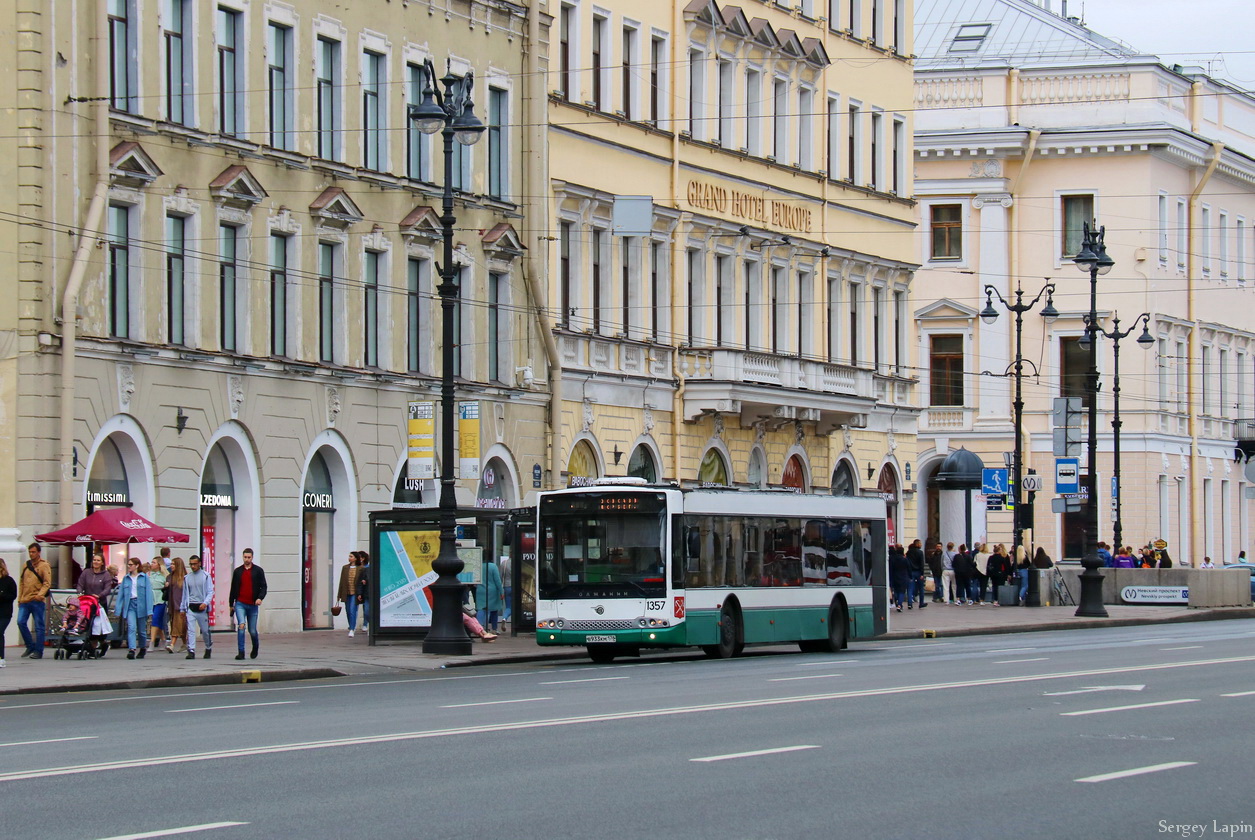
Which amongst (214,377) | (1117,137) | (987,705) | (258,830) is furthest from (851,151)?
(258,830)

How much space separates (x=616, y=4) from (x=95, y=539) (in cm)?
2170

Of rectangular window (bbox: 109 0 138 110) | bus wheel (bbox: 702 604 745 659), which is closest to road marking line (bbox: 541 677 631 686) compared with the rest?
bus wheel (bbox: 702 604 745 659)

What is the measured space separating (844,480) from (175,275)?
2790cm

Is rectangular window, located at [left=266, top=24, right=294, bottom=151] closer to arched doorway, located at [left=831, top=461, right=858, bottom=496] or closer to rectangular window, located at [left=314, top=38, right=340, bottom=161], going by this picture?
rectangular window, located at [left=314, top=38, right=340, bottom=161]

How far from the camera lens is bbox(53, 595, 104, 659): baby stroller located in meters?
30.6

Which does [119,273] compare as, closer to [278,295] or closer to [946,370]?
[278,295]

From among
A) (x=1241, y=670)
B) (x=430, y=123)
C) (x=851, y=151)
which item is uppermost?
(x=851, y=151)

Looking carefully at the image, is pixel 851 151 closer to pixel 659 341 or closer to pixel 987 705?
pixel 659 341

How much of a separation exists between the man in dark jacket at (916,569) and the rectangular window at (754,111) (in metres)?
10.5

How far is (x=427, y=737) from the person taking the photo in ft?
57.0

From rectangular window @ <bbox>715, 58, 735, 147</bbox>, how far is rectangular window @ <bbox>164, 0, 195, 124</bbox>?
63.4 ft

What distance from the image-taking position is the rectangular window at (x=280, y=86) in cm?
3891

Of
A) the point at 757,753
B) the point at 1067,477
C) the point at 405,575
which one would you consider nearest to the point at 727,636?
the point at 405,575

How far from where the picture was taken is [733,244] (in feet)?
177
